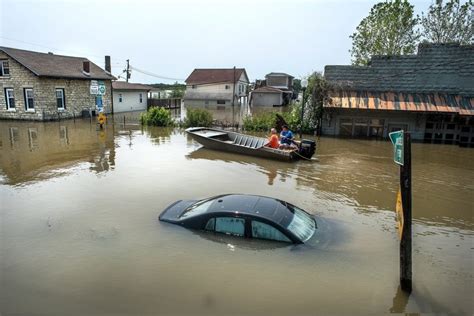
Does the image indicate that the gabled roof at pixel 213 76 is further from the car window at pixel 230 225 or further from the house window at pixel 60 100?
the car window at pixel 230 225

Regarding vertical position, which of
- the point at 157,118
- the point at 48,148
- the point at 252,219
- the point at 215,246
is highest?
the point at 157,118

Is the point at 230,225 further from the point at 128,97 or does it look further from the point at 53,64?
the point at 128,97

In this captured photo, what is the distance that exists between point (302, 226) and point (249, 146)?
11.2 meters

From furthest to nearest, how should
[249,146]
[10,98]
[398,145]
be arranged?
[10,98], [249,146], [398,145]

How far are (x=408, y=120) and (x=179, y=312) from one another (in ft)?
72.7

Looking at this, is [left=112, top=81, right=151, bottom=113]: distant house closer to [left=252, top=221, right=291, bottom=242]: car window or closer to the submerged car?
the submerged car

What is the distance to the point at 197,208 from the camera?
829 centimetres

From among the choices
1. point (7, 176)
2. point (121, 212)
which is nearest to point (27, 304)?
point (121, 212)

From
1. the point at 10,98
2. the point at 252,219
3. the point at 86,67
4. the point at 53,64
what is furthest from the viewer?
the point at 86,67

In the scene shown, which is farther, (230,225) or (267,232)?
(230,225)

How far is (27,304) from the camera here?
19.2ft

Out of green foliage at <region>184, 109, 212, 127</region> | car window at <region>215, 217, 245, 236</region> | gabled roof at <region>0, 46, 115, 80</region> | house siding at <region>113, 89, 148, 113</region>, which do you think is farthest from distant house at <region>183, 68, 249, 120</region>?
car window at <region>215, 217, 245, 236</region>

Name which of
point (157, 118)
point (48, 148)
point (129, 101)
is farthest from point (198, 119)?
point (129, 101)

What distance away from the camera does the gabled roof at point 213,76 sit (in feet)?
203
